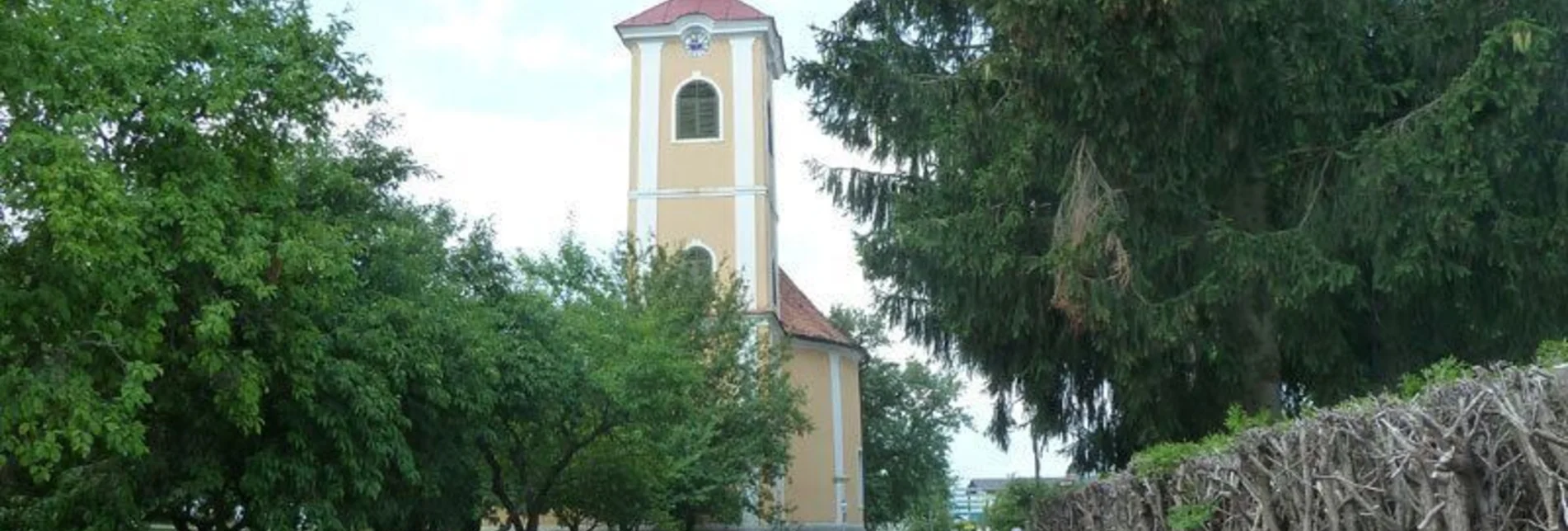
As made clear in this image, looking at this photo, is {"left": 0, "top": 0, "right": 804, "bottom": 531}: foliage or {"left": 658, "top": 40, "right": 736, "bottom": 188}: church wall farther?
{"left": 658, "top": 40, "right": 736, "bottom": 188}: church wall

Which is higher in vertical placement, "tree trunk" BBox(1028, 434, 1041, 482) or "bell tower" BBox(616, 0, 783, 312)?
"bell tower" BBox(616, 0, 783, 312)

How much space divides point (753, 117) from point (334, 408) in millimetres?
30265

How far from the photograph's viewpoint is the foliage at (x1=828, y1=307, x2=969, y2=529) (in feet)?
186

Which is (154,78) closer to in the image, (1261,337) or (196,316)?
(196,316)

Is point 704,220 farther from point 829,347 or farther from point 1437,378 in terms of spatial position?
point 1437,378

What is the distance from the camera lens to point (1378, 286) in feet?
47.9

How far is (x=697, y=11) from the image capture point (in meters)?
43.8

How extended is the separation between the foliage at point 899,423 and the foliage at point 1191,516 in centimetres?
4433

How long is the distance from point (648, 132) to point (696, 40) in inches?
117

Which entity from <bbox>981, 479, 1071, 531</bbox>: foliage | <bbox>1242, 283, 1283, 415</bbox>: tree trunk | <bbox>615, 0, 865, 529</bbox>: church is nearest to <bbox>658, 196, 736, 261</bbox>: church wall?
<bbox>615, 0, 865, 529</bbox>: church

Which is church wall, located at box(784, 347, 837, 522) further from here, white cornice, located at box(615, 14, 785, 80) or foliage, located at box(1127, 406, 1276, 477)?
foliage, located at box(1127, 406, 1276, 477)

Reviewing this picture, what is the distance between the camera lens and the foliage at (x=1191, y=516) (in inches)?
428

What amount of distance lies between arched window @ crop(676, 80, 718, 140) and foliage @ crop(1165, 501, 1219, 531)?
1288 inches

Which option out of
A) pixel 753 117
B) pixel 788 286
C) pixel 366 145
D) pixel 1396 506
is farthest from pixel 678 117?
pixel 1396 506
